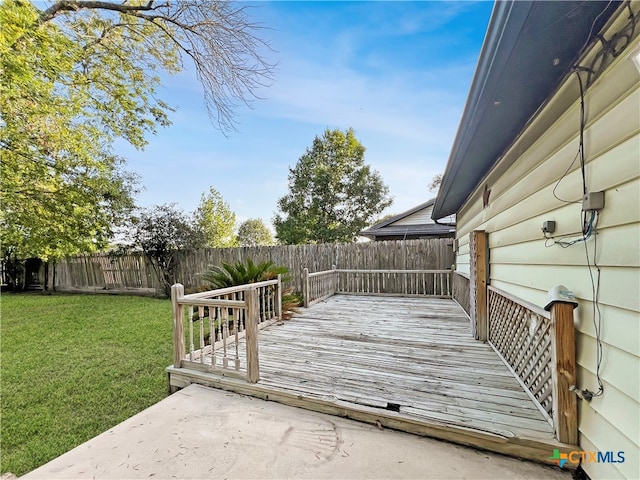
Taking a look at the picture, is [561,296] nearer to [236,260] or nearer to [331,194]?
[236,260]

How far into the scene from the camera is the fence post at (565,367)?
1694 mm

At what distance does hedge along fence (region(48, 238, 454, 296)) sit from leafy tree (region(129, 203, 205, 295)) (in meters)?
0.26

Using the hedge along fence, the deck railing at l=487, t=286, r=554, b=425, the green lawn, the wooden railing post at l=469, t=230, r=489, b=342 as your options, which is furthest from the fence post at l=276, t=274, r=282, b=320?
the deck railing at l=487, t=286, r=554, b=425

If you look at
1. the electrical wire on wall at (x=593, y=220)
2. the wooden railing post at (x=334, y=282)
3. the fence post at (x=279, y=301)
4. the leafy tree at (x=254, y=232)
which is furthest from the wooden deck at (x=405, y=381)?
the leafy tree at (x=254, y=232)

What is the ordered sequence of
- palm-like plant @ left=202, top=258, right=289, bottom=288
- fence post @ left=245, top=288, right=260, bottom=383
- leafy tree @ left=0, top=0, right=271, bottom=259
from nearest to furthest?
fence post @ left=245, top=288, right=260, bottom=383 < leafy tree @ left=0, top=0, right=271, bottom=259 < palm-like plant @ left=202, top=258, right=289, bottom=288

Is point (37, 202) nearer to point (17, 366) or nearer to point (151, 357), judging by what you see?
point (17, 366)

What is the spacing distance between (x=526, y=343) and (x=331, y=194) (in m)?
13.8

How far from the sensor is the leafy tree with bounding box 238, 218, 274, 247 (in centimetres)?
2977

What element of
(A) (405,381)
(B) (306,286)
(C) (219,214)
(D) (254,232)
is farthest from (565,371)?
(D) (254,232)

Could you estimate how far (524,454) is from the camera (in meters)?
1.76

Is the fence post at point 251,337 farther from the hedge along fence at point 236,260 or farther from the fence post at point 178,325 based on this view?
the hedge along fence at point 236,260

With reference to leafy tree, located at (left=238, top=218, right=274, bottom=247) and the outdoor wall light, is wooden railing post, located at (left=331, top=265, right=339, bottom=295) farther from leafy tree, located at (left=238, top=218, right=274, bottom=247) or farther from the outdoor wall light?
leafy tree, located at (left=238, top=218, right=274, bottom=247)

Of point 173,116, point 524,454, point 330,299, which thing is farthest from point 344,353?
point 173,116

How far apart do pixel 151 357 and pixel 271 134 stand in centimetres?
749
